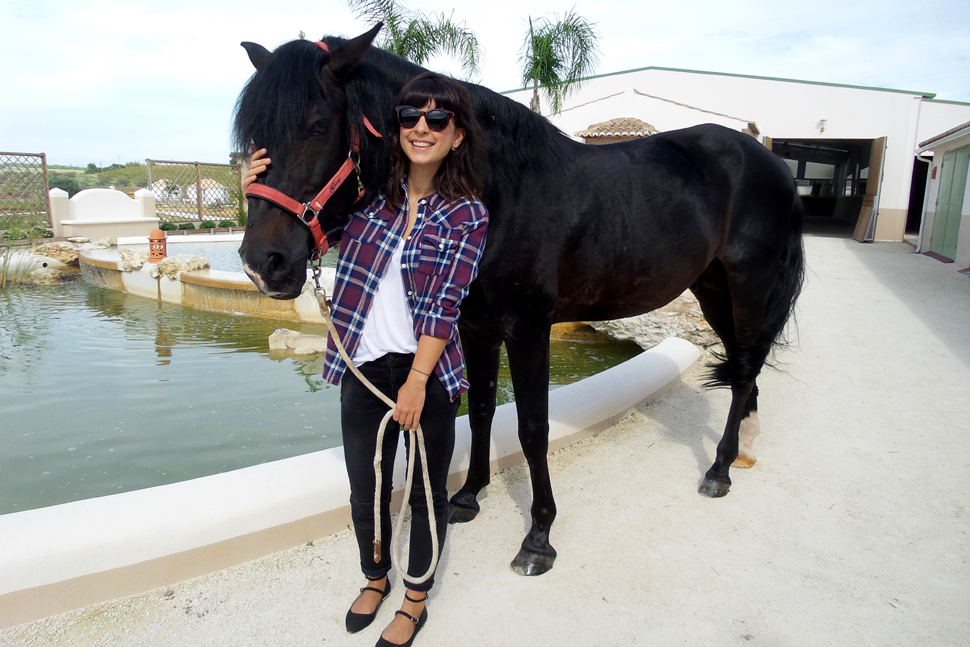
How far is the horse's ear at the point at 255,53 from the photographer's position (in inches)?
71.6

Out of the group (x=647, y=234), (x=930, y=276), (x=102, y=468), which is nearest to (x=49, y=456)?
(x=102, y=468)

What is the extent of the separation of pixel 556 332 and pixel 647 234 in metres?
4.34

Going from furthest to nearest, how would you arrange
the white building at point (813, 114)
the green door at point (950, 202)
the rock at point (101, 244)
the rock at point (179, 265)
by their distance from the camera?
the white building at point (813, 114)
the rock at point (101, 244)
the green door at point (950, 202)
the rock at point (179, 265)

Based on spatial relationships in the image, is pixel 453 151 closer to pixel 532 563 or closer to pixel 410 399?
pixel 410 399

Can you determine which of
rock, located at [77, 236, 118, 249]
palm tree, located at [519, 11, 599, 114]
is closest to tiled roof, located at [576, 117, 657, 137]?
palm tree, located at [519, 11, 599, 114]

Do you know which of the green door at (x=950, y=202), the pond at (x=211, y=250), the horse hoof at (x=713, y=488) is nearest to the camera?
the horse hoof at (x=713, y=488)

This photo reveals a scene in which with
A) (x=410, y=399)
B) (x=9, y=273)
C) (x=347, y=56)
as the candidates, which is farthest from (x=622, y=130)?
(x=9, y=273)

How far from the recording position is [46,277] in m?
10.7

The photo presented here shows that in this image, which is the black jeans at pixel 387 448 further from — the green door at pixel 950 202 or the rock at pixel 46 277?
the green door at pixel 950 202

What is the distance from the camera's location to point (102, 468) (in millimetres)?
3668

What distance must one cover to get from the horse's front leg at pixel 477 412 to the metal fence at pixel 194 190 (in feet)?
62.2

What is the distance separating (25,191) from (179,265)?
1235 cm

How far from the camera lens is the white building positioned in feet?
50.3

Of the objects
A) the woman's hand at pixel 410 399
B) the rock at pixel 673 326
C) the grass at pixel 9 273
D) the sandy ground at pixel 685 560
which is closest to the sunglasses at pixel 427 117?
the woman's hand at pixel 410 399
